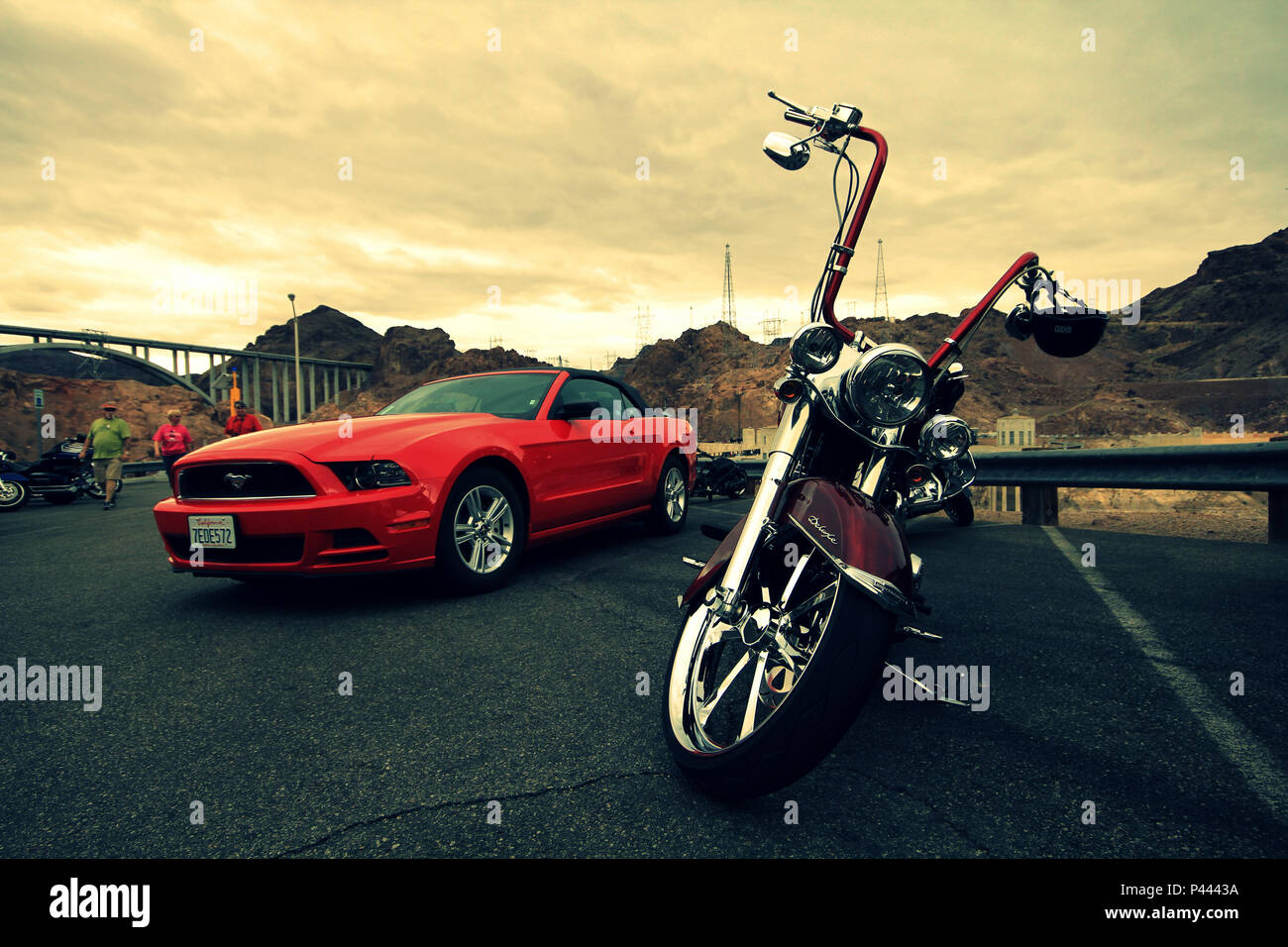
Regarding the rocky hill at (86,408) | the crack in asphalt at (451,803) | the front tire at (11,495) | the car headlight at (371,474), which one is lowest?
the crack in asphalt at (451,803)

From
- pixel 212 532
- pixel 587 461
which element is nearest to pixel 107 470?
pixel 212 532

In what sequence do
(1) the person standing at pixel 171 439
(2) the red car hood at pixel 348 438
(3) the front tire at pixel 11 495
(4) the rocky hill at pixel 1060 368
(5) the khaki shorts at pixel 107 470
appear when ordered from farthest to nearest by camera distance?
(4) the rocky hill at pixel 1060 368 → (3) the front tire at pixel 11 495 → (5) the khaki shorts at pixel 107 470 → (1) the person standing at pixel 171 439 → (2) the red car hood at pixel 348 438

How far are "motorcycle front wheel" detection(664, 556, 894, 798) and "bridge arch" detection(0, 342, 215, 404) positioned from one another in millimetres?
64857

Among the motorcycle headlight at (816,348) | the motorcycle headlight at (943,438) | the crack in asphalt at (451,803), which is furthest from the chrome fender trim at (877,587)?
the motorcycle headlight at (943,438)

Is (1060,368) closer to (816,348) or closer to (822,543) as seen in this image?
(816,348)

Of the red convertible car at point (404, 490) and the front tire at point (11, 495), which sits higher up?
the red convertible car at point (404, 490)

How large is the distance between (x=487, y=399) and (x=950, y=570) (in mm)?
3410

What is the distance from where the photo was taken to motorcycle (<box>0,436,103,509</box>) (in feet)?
42.8

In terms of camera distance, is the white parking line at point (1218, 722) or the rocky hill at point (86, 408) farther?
the rocky hill at point (86, 408)

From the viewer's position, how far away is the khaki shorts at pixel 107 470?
1191 centimetres

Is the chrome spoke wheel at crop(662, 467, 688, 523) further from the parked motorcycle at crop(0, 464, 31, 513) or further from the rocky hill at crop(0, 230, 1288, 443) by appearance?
the rocky hill at crop(0, 230, 1288, 443)

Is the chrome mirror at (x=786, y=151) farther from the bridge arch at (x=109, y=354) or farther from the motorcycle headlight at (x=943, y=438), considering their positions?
the bridge arch at (x=109, y=354)

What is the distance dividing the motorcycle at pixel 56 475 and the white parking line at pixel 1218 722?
15.1 m
